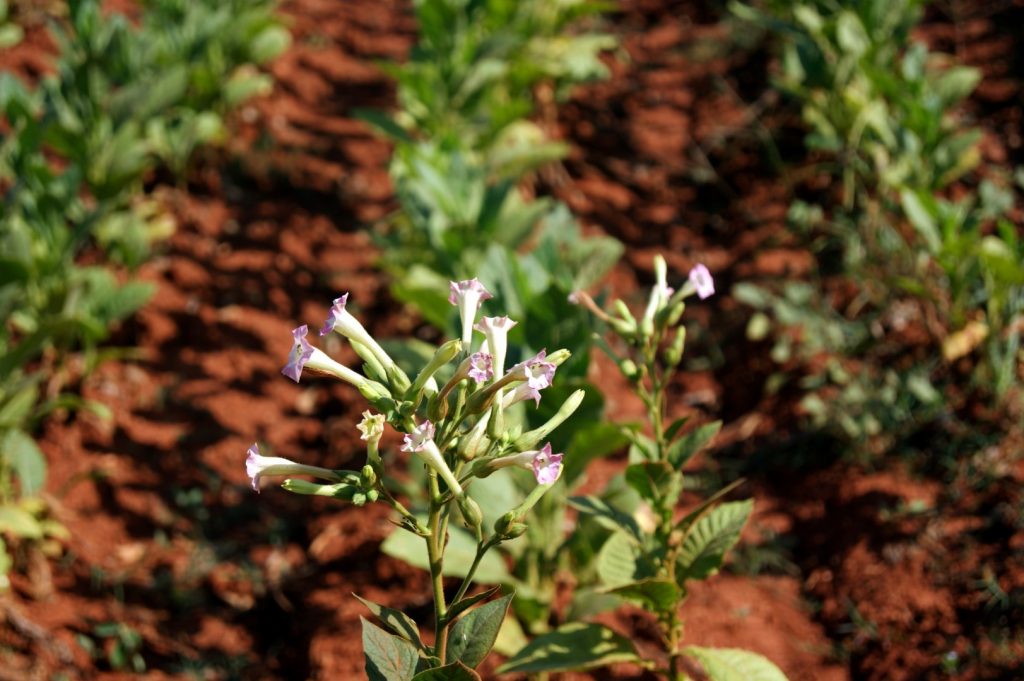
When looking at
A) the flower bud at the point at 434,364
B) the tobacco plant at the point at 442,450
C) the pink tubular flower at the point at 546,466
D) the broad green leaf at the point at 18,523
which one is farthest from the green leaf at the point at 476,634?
the broad green leaf at the point at 18,523

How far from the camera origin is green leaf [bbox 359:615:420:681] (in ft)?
6.68

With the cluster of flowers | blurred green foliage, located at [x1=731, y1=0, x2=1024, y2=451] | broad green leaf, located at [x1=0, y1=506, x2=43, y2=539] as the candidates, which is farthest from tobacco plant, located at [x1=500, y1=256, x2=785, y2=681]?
broad green leaf, located at [x1=0, y1=506, x2=43, y2=539]

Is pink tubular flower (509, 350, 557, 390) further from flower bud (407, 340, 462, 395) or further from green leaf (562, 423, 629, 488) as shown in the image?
green leaf (562, 423, 629, 488)

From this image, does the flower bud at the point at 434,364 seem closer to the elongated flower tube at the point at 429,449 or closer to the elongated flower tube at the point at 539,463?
the elongated flower tube at the point at 429,449

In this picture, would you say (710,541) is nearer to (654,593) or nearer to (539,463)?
(654,593)

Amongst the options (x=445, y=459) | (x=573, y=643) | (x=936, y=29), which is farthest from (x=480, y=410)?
(x=936, y=29)

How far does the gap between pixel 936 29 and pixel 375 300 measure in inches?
135

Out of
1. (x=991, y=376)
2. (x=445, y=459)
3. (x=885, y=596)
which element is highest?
(x=445, y=459)

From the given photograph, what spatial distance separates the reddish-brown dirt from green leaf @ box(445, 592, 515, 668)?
106cm

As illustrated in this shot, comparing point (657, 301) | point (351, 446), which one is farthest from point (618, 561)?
point (351, 446)

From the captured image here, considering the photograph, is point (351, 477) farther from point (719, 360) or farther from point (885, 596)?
point (719, 360)

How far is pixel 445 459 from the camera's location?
2.16 meters

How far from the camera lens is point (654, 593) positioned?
2.53 metres

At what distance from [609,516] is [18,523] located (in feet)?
6.12
